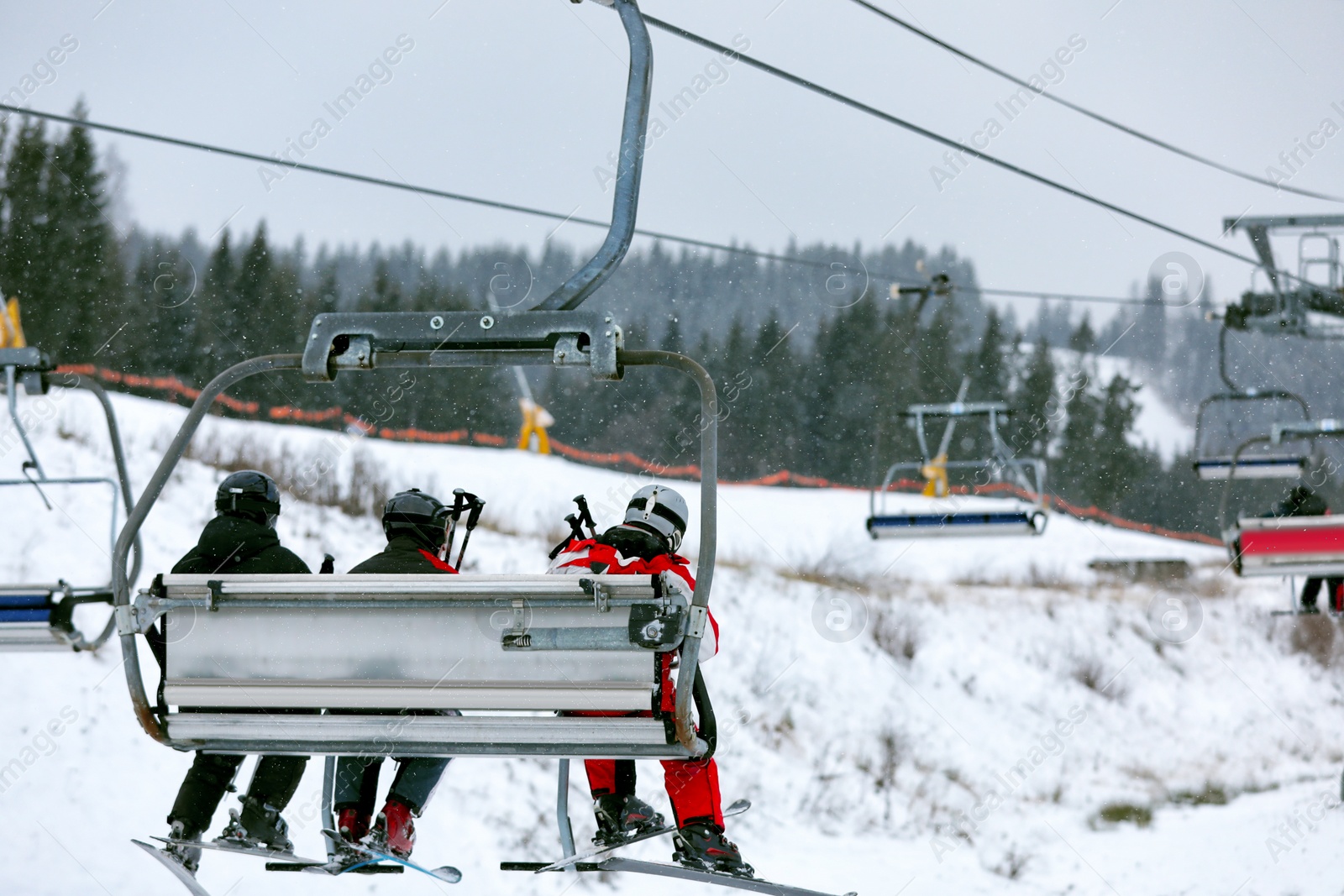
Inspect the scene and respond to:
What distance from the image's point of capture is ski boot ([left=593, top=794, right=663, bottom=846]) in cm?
443

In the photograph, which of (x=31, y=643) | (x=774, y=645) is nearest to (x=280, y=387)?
(x=774, y=645)

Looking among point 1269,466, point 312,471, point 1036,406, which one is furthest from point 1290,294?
point 1036,406

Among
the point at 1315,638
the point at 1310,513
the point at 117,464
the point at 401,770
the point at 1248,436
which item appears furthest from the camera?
the point at 1248,436

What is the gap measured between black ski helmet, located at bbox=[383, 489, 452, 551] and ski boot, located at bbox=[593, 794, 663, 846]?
46.6 inches

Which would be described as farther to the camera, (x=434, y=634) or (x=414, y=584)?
(x=434, y=634)

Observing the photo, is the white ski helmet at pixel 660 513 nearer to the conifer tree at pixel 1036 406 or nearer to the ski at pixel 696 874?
the ski at pixel 696 874

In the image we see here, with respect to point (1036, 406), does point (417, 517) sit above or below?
below

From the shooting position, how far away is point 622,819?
14.7 ft

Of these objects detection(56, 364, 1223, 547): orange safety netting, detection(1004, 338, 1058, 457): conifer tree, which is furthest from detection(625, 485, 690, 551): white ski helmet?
detection(1004, 338, 1058, 457): conifer tree

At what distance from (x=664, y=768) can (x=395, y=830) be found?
995 mm

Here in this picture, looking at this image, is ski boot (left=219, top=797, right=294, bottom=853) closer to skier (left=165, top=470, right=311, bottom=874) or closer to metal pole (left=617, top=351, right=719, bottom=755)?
skier (left=165, top=470, right=311, bottom=874)

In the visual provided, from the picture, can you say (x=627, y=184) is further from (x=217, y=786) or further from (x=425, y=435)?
(x=425, y=435)

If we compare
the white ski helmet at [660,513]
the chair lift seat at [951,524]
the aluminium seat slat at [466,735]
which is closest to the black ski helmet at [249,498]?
the aluminium seat slat at [466,735]

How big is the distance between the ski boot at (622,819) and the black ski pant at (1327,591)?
8.19 meters
